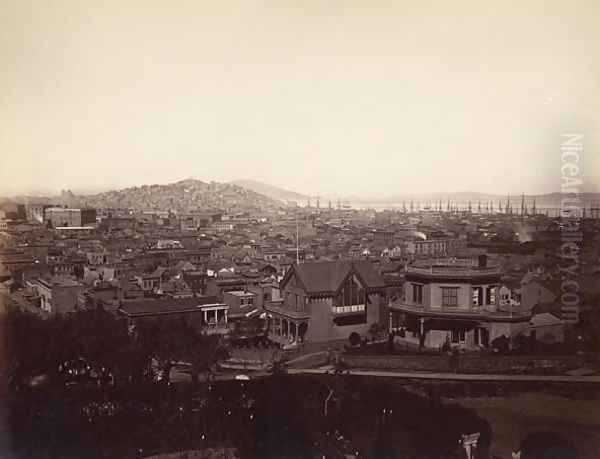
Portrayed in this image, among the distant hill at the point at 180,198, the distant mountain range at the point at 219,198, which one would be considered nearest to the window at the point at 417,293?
the distant mountain range at the point at 219,198

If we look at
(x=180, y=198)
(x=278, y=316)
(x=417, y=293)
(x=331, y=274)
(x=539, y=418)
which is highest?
(x=180, y=198)

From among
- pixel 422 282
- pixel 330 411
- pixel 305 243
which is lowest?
pixel 330 411

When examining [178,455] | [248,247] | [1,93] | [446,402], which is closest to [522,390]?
[446,402]

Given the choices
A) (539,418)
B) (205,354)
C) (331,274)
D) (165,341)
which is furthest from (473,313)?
(165,341)

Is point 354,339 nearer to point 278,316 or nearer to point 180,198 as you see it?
point 278,316

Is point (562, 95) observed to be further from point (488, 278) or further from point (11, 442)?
point (11, 442)

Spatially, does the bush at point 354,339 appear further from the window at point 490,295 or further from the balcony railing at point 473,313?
the window at point 490,295

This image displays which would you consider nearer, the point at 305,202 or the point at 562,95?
the point at 562,95
